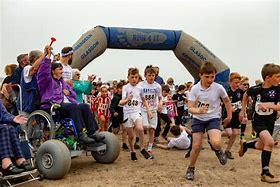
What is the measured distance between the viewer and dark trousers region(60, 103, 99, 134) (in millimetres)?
5379

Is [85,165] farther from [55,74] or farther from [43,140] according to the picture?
[55,74]

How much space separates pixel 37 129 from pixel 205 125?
2380 mm

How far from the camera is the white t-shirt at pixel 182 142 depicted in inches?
311

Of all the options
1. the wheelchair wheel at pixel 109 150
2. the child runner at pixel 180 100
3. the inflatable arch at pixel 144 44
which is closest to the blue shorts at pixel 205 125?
the wheelchair wheel at pixel 109 150

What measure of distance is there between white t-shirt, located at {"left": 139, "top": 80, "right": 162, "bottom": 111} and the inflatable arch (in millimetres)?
4985

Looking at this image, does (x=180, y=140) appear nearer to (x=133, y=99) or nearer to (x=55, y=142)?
(x=133, y=99)

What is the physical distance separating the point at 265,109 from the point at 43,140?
308 centimetres

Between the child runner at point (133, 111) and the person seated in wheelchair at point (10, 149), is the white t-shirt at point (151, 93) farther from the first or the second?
the person seated in wheelchair at point (10, 149)

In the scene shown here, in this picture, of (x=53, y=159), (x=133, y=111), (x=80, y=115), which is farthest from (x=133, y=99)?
(x=53, y=159)

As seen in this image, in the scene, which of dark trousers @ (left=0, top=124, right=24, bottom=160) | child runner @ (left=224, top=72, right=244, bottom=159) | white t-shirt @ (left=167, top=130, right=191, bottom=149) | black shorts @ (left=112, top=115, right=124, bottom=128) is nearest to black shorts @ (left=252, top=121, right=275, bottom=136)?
child runner @ (left=224, top=72, right=244, bottom=159)

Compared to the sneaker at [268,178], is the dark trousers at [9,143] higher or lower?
higher

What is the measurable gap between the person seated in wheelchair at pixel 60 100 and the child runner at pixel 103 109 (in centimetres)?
404

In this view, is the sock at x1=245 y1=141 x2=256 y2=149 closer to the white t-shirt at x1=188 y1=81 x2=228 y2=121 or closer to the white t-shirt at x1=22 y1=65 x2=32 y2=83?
the white t-shirt at x1=188 y1=81 x2=228 y2=121

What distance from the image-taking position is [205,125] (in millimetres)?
5188
